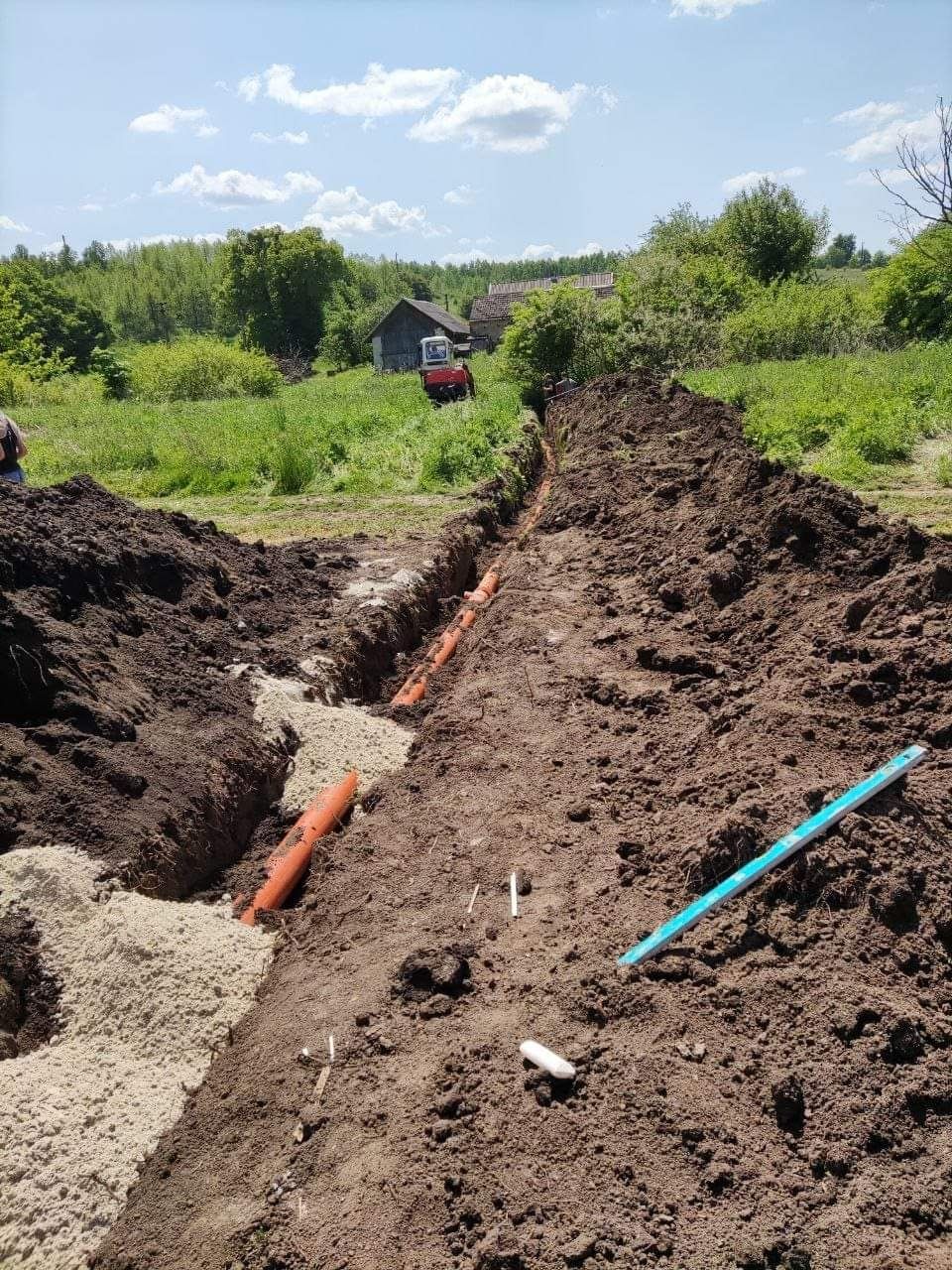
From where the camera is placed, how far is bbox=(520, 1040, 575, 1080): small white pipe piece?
2.98 m

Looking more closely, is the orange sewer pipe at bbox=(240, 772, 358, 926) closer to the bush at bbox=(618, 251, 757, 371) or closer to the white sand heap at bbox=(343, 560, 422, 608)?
the white sand heap at bbox=(343, 560, 422, 608)

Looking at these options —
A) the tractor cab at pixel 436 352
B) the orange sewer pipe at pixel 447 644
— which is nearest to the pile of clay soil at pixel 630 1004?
the orange sewer pipe at pixel 447 644

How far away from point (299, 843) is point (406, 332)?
61285mm

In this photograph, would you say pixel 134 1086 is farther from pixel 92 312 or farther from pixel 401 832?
pixel 92 312

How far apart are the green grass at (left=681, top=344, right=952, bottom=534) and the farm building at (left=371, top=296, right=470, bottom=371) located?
45.9 metres

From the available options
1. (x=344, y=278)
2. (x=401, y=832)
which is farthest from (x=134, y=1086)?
(x=344, y=278)

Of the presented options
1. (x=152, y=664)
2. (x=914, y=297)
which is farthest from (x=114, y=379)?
(x=152, y=664)

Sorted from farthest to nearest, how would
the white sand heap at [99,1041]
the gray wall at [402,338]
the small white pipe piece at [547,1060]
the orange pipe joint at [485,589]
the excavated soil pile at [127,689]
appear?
1. the gray wall at [402,338]
2. the orange pipe joint at [485,589]
3. the excavated soil pile at [127,689]
4. the white sand heap at [99,1041]
5. the small white pipe piece at [547,1060]

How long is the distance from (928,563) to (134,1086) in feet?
17.6

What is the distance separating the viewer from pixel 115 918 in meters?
4.09

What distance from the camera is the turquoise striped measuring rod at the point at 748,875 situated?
347cm

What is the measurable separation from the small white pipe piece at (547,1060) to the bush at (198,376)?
127 feet

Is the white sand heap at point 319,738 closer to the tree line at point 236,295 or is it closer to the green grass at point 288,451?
the green grass at point 288,451

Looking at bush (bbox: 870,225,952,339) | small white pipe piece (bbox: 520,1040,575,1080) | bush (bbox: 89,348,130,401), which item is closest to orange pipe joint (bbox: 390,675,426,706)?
small white pipe piece (bbox: 520,1040,575,1080)
